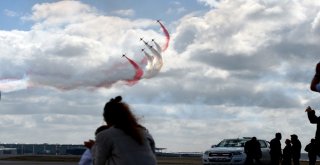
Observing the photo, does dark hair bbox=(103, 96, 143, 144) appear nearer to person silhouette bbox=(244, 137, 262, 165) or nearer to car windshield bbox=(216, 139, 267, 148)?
person silhouette bbox=(244, 137, 262, 165)

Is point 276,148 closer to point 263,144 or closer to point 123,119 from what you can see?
point 263,144

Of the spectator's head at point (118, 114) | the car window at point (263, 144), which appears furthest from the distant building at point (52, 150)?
the spectator's head at point (118, 114)

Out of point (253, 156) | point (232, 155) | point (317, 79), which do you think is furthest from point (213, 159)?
point (317, 79)

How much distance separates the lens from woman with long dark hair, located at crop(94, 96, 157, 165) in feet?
18.1

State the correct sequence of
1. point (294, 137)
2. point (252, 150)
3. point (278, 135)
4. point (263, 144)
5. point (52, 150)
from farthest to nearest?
1. point (52, 150)
2. point (263, 144)
3. point (252, 150)
4. point (294, 137)
5. point (278, 135)

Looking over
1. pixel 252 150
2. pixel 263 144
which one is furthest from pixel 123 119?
pixel 263 144

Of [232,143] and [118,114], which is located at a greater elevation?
[232,143]

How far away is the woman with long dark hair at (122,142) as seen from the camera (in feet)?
18.1

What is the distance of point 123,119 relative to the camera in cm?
556

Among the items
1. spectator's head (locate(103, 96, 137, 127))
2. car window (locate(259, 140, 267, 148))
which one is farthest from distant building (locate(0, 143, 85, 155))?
spectator's head (locate(103, 96, 137, 127))

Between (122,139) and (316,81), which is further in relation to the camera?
(316,81)

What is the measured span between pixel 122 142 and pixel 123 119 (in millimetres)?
192

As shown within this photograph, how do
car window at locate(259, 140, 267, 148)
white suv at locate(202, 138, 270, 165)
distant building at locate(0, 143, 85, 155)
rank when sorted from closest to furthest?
white suv at locate(202, 138, 270, 165) < car window at locate(259, 140, 267, 148) < distant building at locate(0, 143, 85, 155)

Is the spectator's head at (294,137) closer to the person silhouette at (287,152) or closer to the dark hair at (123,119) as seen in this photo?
the person silhouette at (287,152)
